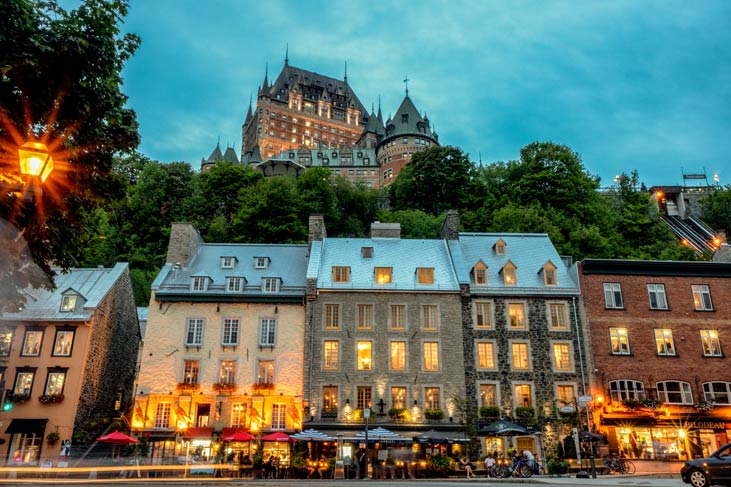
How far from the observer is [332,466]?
29.7 meters

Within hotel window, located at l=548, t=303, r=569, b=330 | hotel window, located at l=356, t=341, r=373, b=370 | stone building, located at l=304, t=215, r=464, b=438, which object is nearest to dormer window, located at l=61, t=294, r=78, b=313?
stone building, located at l=304, t=215, r=464, b=438

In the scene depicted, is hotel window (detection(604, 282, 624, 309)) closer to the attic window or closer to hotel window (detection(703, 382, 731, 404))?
hotel window (detection(703, 382, 731, 404))

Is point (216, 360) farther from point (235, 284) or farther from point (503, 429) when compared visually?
point (503, 429)

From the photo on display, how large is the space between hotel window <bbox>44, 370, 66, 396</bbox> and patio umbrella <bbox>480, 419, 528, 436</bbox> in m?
24.4

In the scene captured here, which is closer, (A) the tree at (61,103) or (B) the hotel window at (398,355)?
(A) the tree at (61,103)

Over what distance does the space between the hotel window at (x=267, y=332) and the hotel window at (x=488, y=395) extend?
12.9 metres

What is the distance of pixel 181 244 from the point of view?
38.9 m

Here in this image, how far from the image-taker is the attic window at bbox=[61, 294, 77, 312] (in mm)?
35125

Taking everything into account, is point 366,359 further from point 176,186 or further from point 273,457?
point 176,186

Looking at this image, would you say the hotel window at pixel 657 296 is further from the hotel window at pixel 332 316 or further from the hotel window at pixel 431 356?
the hotel window at pixel 332 316

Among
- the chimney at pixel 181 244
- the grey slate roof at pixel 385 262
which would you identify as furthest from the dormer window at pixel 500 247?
the chimney at pixel 181 244

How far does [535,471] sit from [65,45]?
27.6 metres

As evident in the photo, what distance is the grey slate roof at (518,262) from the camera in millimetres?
36625

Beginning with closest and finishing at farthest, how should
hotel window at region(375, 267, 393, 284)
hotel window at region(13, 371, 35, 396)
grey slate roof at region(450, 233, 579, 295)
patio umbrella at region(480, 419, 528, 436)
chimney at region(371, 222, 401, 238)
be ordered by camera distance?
patio umbrella at region(480, 419, 528, 436) < hotel window at region(13, 371, 35, 396) < grey slate roof at region(450, 233, 579, 295) < hotel window at region(375, 267, 393, 284) < chimney at region(371, 222, 401, 238)
